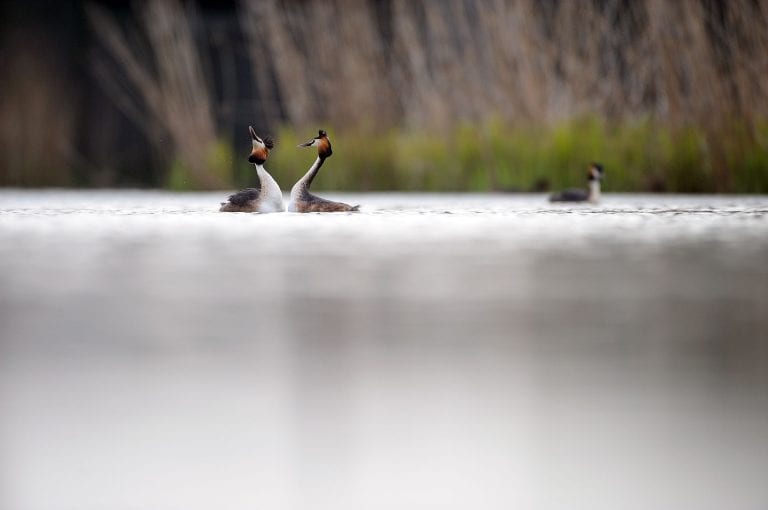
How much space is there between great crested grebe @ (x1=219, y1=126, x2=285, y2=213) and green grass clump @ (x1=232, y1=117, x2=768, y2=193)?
5.94 ft

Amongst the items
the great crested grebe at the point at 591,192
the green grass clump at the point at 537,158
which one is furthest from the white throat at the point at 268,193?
the green grass clump at the point at 537,158

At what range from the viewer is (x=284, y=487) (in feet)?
4.12

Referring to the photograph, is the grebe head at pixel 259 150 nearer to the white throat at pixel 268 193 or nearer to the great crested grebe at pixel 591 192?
the white throat at pixel 268 193

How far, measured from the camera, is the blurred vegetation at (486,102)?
6230mm

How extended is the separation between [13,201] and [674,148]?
2.77 metres

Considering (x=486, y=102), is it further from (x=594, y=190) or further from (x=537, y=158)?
(x=594, y=190)

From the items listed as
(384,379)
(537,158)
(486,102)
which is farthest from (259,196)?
(384,379)

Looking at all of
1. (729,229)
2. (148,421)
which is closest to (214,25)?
(729,229)

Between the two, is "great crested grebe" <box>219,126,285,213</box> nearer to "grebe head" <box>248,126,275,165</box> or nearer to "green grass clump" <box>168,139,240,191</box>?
"grebe head" <box>248,126,275,165</box>

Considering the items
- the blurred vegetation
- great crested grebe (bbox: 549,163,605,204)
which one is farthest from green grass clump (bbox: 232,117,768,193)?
great crested grebe (bbox: 549,163,605,204)

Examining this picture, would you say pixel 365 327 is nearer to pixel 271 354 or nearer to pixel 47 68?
pixel 271 354

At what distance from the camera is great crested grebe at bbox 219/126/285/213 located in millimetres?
5230

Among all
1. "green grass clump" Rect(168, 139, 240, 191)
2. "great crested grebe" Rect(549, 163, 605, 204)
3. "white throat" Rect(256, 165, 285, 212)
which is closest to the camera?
"white throat" Rect(256, 165, 285, 212)

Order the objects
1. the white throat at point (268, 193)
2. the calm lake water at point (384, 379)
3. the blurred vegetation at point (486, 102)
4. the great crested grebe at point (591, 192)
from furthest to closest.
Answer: the blurred vegetation at point (486, 102) → the great crested grebe at point (591, 192) → the white throat at point (268, 193) → the calm lake water at point (384, 379)
